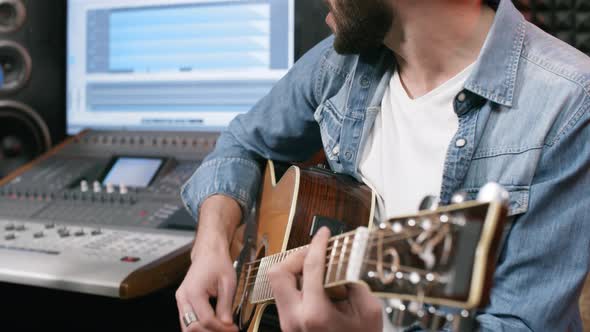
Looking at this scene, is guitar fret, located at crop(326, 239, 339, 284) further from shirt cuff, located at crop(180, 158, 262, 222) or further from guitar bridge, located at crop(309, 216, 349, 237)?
shirt cuff, located at crop(180, 158, 262, 222)

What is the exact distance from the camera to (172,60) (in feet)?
5.96

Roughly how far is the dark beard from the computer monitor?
0.63 meters

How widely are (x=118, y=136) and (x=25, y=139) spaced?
12.7 inches

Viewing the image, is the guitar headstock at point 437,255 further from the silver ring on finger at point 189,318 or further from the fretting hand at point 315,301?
the silver ring on finger at point 189,318

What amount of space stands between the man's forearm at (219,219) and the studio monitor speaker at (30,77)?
96cm

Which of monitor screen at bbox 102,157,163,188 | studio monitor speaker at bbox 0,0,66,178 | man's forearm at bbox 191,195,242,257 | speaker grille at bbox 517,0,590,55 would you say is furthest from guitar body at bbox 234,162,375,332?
studio monitor speaker at bbox 0,0,66,178

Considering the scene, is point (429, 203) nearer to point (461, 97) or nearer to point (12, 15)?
point (461, 97)

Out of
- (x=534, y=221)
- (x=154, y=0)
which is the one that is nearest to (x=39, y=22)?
(x=154, y=0)

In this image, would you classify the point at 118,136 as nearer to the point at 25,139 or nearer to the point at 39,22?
the point at 25,139

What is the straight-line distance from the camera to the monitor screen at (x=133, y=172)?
1.68 meters

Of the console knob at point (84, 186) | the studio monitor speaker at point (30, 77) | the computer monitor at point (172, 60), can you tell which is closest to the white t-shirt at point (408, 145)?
the computer monitor at point (172, 60)

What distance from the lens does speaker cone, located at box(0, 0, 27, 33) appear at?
183cm

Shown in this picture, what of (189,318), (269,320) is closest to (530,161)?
(269,320)

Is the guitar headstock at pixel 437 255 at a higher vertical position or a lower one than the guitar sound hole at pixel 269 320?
Answer: higher
